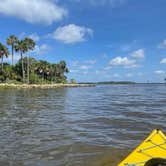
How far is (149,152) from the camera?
4.86m

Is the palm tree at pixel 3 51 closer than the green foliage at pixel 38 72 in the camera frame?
Yes

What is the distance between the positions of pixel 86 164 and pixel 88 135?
3.10 metres

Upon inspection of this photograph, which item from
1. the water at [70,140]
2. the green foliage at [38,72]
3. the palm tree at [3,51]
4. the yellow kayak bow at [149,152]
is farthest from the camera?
the green foliage at [38,72]

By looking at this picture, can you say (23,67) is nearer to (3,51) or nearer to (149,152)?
(3,51)

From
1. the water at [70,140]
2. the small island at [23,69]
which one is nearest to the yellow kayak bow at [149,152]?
the water at [70,140]

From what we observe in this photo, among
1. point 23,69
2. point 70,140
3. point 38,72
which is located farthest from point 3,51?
point 70,140

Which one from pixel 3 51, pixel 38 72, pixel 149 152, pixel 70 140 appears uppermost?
pixel 3 51

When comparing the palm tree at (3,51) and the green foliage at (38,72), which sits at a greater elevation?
the palm tree at (3,51)

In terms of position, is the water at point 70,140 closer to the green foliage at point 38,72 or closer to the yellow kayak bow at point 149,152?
the yellow kayak bow at point 149,152

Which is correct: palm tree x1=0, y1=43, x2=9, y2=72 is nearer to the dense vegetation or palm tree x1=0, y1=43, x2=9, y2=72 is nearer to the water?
the dense vegetation

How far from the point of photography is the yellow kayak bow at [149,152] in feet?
15.3

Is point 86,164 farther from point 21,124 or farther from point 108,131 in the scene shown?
point 21,124

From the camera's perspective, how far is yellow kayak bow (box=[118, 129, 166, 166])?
4.68 metres

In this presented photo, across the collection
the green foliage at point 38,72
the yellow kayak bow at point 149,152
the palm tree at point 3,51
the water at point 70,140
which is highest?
the palm tree at point 3,51
